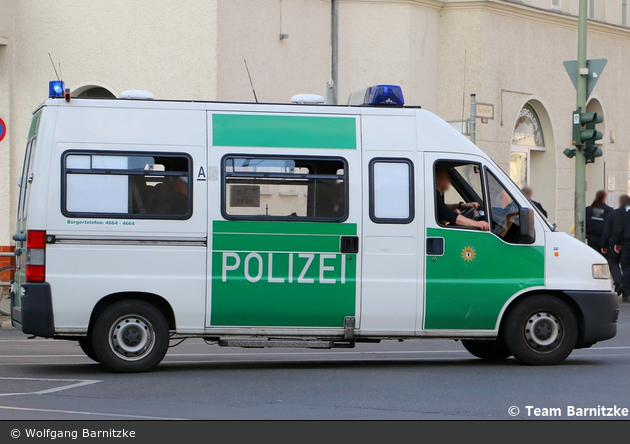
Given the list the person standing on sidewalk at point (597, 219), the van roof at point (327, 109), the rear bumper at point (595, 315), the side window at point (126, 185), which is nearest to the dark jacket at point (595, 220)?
the person standing on sidewalk at point (597, 219)

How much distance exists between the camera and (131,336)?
9.61m

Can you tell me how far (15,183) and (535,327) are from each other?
12.5 meters

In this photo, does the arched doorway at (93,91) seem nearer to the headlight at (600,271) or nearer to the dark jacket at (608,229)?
the dark jacket at (608,229)

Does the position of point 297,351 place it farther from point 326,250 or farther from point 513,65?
point 513,65

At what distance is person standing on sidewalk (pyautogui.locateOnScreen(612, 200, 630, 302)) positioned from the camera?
61.5 ft

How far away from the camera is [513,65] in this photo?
2361 cm

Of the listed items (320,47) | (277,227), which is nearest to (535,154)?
(320,47)

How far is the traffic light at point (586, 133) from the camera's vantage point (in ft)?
63.5

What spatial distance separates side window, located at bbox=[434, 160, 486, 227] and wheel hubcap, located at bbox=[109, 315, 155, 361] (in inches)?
114

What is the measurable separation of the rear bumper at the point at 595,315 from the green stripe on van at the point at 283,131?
104 inches

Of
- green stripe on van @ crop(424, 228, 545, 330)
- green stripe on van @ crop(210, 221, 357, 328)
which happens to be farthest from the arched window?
green stripe on van @ crop(210, 221, 357, 328)

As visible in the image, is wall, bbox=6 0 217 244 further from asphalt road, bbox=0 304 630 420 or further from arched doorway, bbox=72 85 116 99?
asphalt road, bbox=0 304 630 420
